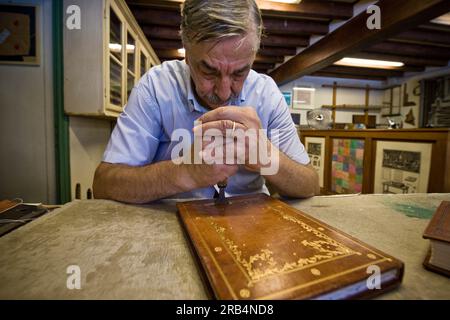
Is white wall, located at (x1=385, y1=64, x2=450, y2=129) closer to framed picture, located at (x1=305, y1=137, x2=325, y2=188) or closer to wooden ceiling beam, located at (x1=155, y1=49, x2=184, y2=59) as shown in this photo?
framed picture, located at (x1=305, y1=137, x2=325, y2=188)

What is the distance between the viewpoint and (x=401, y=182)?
1.83 metres

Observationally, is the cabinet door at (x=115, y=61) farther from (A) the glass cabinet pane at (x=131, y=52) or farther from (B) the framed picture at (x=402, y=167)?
(B) the framed picture at (x=402, y=167)

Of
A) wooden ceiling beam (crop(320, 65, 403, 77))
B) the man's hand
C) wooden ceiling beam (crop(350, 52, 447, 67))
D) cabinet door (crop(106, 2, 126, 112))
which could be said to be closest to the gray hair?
the man's hand

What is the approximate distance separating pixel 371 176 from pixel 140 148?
6.26ft

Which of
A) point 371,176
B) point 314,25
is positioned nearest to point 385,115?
point 314,25

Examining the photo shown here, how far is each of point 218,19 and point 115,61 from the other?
1.81 m

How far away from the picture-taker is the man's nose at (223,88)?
2.74 feet

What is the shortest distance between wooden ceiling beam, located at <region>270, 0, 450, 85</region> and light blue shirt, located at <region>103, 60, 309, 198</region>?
1.87m

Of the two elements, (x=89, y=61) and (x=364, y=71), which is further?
(x=364, y=71)

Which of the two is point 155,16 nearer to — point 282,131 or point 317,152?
point 317,152

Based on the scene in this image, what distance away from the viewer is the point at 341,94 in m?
Result: 6.67

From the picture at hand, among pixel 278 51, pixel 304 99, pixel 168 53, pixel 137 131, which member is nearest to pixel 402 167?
pixel 137 131

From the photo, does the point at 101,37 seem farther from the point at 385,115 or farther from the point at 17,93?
the point at 385,115

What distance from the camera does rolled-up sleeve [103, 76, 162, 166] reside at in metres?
0.88
